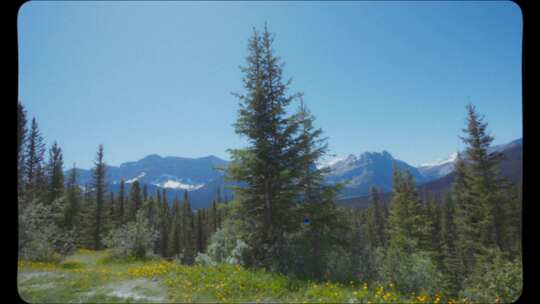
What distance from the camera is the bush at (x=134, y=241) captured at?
51.1 ft

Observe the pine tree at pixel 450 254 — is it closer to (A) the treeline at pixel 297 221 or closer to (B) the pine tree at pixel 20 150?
(A) the treeline at pixel 297 221

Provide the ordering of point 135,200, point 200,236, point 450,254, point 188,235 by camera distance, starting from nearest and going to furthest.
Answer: point 450,254 → point 135,200 → point 200,236 → point 188,235

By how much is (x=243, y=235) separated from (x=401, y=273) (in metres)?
5.86

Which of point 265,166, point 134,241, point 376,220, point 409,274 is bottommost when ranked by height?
point 376,220

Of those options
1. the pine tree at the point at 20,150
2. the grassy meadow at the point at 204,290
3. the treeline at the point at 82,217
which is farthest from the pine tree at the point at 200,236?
the grassy meadow at the point at 204,290

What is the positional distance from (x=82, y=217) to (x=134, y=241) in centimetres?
2906

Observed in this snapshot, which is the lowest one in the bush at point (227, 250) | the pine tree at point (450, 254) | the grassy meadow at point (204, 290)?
the pine tree at point (450, 254)

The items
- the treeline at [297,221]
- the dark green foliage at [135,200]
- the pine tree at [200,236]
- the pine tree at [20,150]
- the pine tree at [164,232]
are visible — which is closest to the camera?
the pine tree at [20,150]

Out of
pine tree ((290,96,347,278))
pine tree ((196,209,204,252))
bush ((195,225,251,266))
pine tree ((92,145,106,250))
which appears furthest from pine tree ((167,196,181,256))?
pine tree ((290,96,347,278))

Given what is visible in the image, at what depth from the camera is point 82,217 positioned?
37.0m

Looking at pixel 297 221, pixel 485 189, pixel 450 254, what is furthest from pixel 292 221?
pixel 450 254

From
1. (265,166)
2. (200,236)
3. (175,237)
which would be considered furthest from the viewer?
(200,236)

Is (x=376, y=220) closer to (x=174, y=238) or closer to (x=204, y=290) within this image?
(x=174, y=238)
